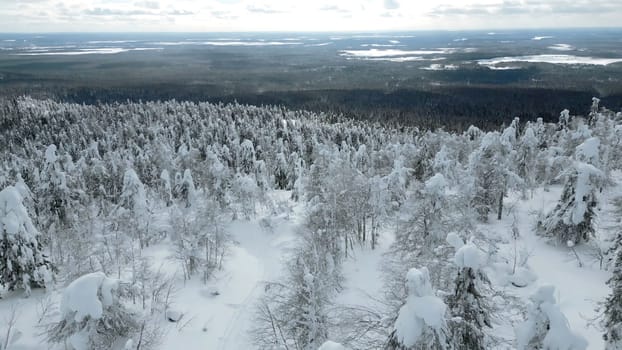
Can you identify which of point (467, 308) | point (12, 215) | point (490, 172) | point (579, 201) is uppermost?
point (12, 215)

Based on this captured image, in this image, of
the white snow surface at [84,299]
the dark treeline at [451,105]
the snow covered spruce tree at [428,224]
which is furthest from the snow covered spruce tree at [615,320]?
the dark treeline at [451,105]

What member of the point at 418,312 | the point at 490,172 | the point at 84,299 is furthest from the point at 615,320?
the point at 84,299

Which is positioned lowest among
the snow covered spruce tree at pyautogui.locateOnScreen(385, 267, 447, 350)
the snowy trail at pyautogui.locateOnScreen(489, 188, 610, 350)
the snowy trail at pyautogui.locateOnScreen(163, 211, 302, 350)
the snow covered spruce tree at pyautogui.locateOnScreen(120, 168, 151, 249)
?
the snowy trail at pyautogui.locateOnScreen(163, 211, 302, 350)

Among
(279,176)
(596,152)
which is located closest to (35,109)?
(279,176)

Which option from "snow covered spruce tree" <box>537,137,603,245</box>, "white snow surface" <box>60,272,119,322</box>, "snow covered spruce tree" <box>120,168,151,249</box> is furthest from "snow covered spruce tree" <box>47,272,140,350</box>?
"snow covered spruce tree" <box>537,137,603,245</box>

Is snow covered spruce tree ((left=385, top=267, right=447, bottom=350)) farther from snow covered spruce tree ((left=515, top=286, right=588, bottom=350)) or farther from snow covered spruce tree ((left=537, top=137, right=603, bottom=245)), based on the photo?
snow covered spruce tree ((left=537, top=137, right=603, bottom=245))

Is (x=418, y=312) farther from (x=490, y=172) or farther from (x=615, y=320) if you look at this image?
(x=490, y=172)
